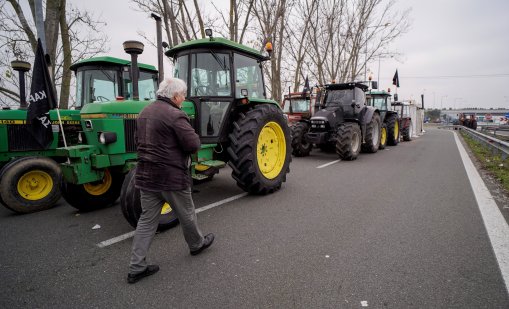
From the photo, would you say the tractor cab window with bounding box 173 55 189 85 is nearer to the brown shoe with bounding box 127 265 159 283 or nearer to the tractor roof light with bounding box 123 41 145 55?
the tractor roof light with bounding box 123 41 145 55

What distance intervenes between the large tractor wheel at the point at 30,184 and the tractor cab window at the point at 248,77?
3271 mm

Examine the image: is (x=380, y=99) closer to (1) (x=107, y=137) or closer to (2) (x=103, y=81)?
(2) (x=103, y=81)

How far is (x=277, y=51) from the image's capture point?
17.5 meters

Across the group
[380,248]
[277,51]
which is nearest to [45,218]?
[380,248]

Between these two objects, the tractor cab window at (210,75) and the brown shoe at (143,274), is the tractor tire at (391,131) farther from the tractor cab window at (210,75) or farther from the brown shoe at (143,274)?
the brown shoe at (143,274)

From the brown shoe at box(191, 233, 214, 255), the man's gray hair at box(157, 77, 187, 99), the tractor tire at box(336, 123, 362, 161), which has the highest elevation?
the man's gray hair at box(157, 77, 187, 99)

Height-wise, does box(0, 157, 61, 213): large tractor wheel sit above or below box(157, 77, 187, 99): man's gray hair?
below

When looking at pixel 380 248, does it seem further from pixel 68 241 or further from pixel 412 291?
pixel 68 241

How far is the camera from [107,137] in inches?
147

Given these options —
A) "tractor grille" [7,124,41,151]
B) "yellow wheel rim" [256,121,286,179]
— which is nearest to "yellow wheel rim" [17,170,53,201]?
"tractor grille" [7,124,41,151]

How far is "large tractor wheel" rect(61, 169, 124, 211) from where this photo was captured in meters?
4.18

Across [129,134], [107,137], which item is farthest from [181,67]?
[107,137]

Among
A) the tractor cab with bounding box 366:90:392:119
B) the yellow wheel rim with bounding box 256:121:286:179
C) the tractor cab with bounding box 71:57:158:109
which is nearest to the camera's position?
the yellow wheel rim with bounding box 256:121:286:179

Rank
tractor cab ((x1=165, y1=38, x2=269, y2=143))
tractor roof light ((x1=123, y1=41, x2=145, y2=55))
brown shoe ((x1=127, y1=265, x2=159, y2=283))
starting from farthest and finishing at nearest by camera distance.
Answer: tractor cab ((x1=165, y1=38, x2=269, y2=143)), tractor roof light ((x1=123, y1=41, x2=145, y2=55)), brown shoe ((x1=127, y1=265, x2=159, y2=283))
